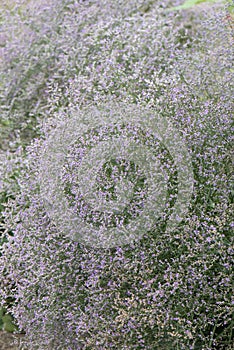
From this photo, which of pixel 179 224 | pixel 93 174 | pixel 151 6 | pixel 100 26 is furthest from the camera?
pixel 151 6

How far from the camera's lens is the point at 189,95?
2.90 metres

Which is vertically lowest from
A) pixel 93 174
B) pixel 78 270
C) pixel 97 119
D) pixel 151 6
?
pixel 78 270

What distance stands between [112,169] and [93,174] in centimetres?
9

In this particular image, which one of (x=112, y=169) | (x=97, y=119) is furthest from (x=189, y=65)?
(x=112, y=169)

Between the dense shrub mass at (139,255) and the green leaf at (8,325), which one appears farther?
the green leaf at (8,325)

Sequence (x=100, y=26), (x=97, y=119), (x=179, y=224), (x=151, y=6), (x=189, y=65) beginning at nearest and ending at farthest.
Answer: (x=179, y=224) < (x=97, y=119) < (x=189, y=65) < (x=100, y=26) < (x=151, y=6)

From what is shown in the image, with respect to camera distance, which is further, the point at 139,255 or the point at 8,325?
the point at 8,325

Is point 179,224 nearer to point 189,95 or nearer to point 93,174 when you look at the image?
point 93,174

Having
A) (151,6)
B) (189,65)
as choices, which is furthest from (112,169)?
(151,6)

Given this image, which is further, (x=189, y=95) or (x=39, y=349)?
(x=189, y=95)

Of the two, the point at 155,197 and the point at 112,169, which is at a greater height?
the point at 112,169

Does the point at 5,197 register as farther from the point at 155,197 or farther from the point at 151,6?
the point at 151,6

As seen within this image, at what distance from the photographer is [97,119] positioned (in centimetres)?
286

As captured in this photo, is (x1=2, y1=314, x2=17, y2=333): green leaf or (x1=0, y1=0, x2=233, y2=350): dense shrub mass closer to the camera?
(x1=0, y1=0, x2=233, y2=350): dense shrub mass
